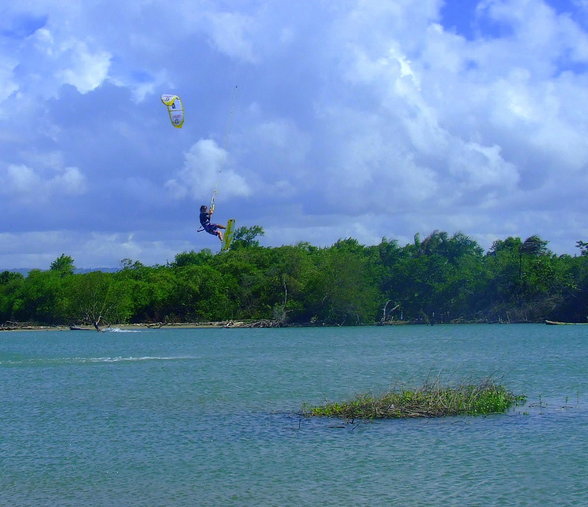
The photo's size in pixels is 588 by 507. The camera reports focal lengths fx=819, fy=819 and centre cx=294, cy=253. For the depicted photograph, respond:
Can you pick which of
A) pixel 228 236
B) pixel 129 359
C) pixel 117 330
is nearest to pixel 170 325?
pixel 117 330

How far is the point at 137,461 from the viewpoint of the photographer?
69.7ft

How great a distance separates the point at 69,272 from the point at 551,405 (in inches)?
Answer: 4947

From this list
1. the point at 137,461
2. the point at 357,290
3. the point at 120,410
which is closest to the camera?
the point at 137,461

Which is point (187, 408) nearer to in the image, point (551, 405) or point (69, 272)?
point (551, 405)

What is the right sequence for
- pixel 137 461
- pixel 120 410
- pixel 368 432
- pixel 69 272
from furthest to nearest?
pixel 69 272
pixel 120 410
pixel 368 432
pixel 137 461

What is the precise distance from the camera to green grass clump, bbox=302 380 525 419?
24.9 meters

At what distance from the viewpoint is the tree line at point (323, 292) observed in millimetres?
107375

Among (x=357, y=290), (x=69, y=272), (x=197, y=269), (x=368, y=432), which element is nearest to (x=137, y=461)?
(x=368, y=432)

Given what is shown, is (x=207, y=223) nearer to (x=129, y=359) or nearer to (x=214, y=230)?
(x=214, y=230)

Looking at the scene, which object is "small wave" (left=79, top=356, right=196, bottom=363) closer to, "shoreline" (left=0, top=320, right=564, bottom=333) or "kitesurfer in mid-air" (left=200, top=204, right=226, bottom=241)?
"kitesurfer in mid-air" (left=200, top=204, right=226, bottom=241)

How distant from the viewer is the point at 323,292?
355 ft

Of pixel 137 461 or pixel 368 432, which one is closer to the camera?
pixel 137 461

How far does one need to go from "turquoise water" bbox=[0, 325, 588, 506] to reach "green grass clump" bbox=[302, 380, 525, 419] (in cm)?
54

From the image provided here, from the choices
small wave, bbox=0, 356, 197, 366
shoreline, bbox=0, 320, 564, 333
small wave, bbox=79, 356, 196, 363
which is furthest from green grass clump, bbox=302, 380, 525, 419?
shoreline, bbox=0, 320, 564, 333
